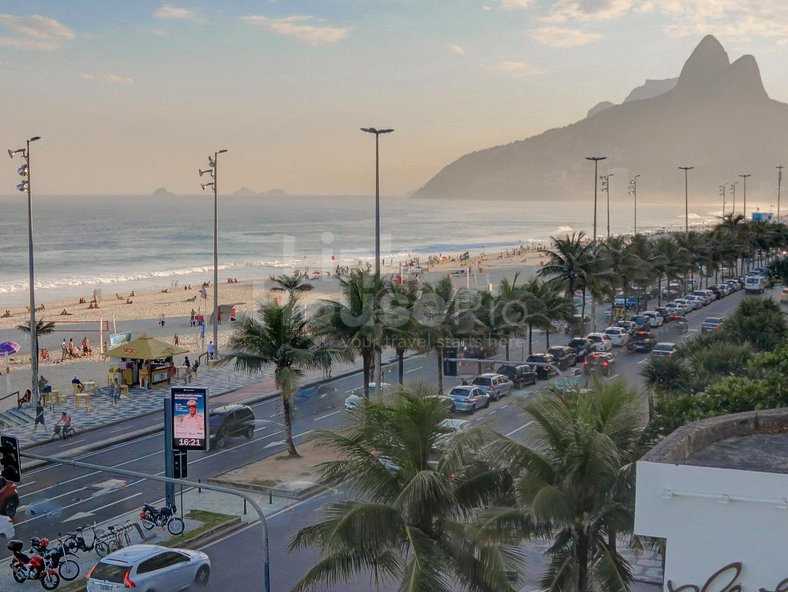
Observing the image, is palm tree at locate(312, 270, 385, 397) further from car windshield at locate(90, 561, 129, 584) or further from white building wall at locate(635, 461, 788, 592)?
white building wall at locate(635, 461, 788, 592)

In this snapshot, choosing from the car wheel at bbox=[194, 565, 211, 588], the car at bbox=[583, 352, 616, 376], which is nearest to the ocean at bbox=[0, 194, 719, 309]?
the car at bbox=[583, 352, 616, 376]

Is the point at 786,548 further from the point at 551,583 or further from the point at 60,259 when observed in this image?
the point at 60,259

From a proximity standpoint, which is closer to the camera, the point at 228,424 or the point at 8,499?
the point at 8,499

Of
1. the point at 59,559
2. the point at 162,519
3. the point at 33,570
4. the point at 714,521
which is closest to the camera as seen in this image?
the point at 714,521

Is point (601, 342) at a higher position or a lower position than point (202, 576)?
higher

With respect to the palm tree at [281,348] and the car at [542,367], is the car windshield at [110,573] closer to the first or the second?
the palm tree at [281,348]

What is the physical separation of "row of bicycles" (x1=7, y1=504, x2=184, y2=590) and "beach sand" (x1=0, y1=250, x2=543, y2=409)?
55.8 ft

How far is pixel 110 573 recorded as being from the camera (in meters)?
16.1

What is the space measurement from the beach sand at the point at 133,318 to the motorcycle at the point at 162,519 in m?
17.1

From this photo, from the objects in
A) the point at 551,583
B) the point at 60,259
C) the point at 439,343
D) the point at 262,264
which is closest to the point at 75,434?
the point at 439,343

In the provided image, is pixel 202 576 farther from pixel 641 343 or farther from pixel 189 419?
pixel 641 343

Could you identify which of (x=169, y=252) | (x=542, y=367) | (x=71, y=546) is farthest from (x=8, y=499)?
(x=169, y=252)

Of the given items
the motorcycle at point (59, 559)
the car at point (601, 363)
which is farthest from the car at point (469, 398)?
the motorcycle at point (59, 559)

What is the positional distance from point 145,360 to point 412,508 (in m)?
27.7
